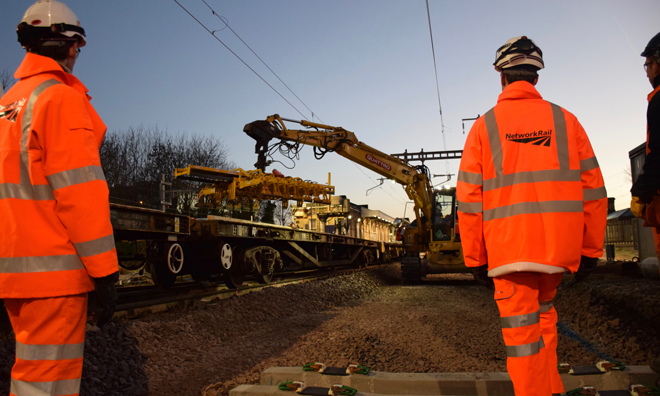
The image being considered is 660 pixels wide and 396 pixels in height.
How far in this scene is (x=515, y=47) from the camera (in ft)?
7.73

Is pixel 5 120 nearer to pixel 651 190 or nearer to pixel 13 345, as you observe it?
pixel 13 345

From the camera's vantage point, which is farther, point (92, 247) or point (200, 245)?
point (200, 245)

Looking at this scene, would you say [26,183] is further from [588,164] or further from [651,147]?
[651,147]

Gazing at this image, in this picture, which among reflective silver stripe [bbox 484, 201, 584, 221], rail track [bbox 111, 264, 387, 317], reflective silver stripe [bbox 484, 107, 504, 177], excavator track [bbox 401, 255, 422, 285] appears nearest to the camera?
reflective silver stripe [bbox 484, 201, 584, 221]

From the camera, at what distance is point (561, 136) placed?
215 cm

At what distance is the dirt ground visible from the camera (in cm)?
387

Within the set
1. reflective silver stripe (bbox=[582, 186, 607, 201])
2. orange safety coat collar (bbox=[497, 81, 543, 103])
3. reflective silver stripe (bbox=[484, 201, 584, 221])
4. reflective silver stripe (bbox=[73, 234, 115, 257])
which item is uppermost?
orange safety coat collar (bbox=[497, 81, 543, 103])

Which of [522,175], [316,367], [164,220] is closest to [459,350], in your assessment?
[316,367]

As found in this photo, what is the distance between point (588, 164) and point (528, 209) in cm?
49

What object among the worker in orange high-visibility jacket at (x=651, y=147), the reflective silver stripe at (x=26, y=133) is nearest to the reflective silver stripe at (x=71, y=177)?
the reflective silver stripe at (x=26, y=133)

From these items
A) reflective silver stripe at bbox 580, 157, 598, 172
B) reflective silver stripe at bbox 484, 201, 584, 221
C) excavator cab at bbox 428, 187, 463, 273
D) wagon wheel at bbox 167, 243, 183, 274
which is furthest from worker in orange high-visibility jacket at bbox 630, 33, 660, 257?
excavator cab at bbox 428, 187, 463, 273

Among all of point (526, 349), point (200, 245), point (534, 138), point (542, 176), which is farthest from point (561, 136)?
point (200, 245)

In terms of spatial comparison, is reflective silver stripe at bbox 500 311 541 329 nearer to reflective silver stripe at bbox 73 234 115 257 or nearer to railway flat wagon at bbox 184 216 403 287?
reflective silver stripe at bbox 73 234 115 257

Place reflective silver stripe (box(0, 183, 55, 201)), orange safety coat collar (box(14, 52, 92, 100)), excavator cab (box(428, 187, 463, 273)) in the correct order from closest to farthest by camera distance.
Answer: reflective silver stripe (box(0, 183, 55, 201)) → orange safety coat collar (box(14, 52, 92, 100)) → excavator cab (box(428, 187, 463, 273))
